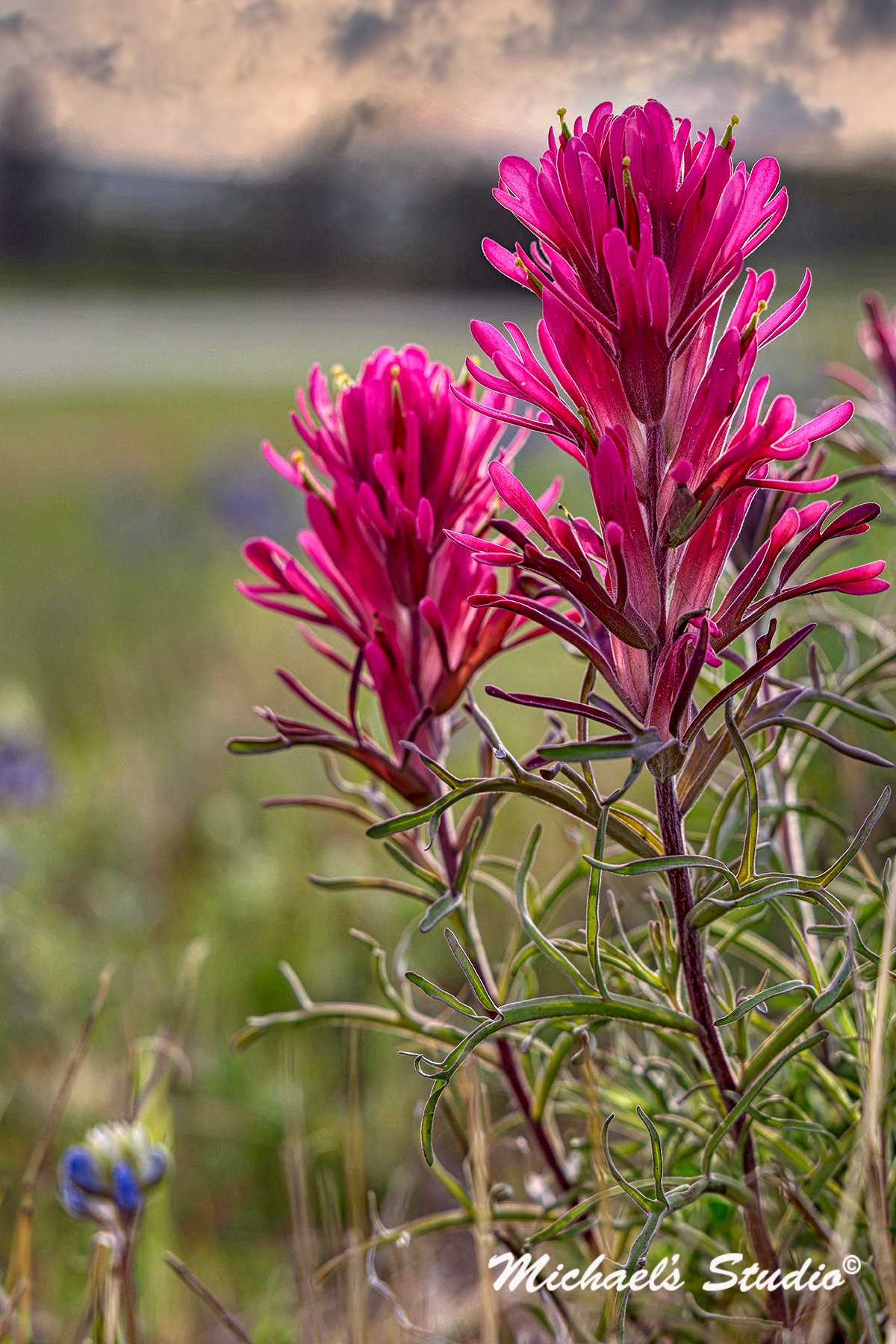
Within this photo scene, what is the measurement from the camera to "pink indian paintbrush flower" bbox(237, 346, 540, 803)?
0.83m

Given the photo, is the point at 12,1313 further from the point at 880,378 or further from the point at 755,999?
the point at 880,378

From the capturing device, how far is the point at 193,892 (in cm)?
263

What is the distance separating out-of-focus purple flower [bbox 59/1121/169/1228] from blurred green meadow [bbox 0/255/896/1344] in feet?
0.47

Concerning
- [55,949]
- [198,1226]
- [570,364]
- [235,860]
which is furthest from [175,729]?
[570,364]

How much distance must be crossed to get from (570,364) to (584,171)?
0.36 ft

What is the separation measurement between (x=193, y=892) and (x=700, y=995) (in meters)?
2.03

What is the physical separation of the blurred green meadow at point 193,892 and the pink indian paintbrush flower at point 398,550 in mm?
373

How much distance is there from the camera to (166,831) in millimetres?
2854

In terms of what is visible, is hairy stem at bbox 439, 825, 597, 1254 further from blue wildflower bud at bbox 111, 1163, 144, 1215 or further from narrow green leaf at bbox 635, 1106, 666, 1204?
blue wildflower bud at bbox 111, 1163, 144, 1215

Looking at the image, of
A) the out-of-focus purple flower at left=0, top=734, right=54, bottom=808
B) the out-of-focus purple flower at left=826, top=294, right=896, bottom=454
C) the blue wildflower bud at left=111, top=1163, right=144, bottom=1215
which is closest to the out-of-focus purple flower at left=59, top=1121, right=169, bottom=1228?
the blue wildflower bud at left=111, top=1163, right=144, bottom=1215

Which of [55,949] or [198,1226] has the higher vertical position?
[55,949]

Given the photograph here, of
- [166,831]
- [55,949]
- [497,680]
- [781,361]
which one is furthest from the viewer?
[781,361]

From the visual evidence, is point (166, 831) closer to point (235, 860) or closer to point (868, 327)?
point (235, 860)

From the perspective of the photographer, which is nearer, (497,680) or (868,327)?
(868,327)
